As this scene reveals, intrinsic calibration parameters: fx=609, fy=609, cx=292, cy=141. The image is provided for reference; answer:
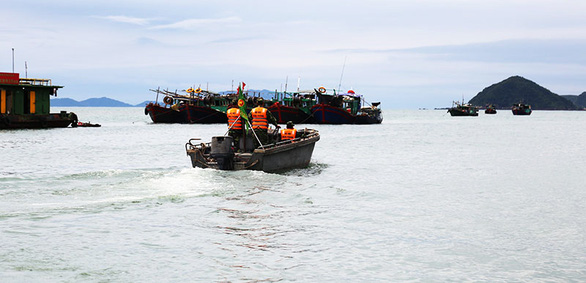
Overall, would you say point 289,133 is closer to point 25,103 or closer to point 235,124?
point 235,124

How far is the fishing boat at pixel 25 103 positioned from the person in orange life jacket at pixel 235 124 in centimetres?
3370

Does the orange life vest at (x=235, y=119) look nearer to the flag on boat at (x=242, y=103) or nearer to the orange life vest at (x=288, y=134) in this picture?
the flag on boat at (x=242, y=103)

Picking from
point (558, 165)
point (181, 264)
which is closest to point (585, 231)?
point (181, 264)

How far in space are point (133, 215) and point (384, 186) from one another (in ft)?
30.4

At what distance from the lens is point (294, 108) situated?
2702 inches

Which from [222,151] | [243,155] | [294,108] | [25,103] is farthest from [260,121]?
[294,108]

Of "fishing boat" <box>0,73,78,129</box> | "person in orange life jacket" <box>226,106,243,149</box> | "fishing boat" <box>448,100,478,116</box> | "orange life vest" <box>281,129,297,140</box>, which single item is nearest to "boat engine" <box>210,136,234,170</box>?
"person in orange life jacket" <box>226,106,243,149</box>

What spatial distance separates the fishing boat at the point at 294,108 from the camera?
67.9m

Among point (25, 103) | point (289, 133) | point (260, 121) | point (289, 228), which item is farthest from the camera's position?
point (25, 103)

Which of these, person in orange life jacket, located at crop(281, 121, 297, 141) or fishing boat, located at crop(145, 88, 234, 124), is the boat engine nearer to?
person in orange life jacket, located at crop(281, 121, 297, 141)

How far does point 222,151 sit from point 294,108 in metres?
51.0

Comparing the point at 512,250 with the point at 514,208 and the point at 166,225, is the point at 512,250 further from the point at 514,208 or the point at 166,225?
the point at 166,225

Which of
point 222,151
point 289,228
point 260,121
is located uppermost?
point 260,121

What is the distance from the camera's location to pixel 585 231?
1252cm
